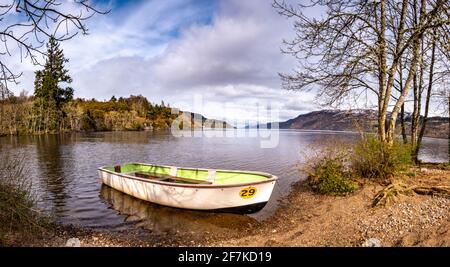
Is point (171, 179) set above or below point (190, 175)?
below

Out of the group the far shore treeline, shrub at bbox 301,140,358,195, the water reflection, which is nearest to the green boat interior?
shrub at bbox 301,140,358,195

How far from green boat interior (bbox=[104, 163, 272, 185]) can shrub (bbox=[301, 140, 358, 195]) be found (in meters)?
2.34

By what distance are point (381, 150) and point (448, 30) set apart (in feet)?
13.6

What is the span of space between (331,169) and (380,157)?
1.94m

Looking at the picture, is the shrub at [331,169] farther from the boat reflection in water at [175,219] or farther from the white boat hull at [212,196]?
the boat reflection in water at [175,219]

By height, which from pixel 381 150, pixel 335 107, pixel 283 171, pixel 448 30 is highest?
pixel 448 30

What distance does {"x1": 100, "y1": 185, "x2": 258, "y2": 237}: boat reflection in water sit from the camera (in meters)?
10.1

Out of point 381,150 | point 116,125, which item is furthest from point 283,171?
point 116,125

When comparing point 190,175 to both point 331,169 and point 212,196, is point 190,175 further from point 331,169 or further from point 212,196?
point 331,169

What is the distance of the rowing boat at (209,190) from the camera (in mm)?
10852

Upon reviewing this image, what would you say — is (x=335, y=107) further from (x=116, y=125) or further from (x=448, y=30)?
(x=116, y=125)

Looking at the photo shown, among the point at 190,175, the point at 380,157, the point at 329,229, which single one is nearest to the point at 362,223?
the point at 329,229

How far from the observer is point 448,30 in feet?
27.5

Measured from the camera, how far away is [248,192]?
35.7ft
